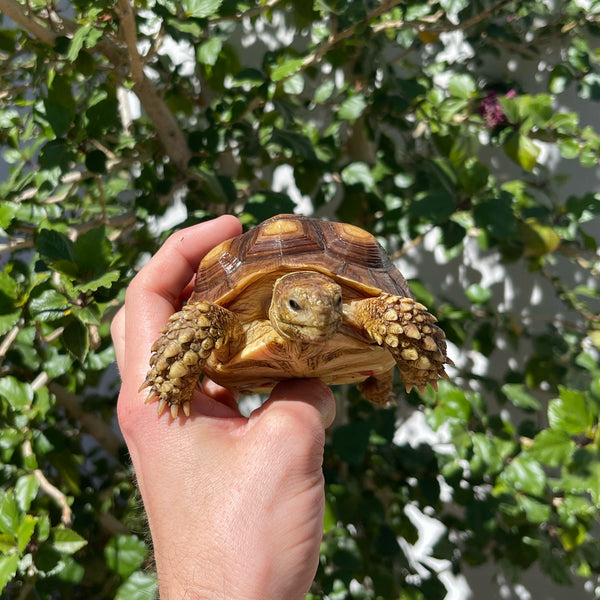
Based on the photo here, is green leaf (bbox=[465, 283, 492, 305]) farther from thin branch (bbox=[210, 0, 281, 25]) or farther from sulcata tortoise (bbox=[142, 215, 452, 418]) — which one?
thin branch (bbox=[210, 0, 281, 25])

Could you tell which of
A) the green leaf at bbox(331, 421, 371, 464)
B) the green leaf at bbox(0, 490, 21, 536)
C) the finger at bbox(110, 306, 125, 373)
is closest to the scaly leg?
the green leaf at bbox(331, 421, 371, 464)

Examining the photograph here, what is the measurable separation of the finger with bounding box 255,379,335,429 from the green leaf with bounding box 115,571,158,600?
54 centimetres

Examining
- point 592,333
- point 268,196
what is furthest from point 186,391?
point 592,333

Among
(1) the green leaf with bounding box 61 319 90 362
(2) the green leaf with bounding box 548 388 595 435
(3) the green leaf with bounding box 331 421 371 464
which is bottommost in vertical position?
(2) the green leaf with bounding box 548 388 595 435

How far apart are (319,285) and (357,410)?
0.81 m

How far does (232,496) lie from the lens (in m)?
0.71

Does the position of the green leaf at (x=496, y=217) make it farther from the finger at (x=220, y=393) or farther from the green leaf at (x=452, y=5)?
the finger at (x=220, y=393)

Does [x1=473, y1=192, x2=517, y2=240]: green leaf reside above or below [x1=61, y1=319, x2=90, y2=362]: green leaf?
below

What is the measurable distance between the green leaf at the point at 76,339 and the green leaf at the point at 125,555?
1.72 ft

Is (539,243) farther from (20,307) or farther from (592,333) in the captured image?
(20,307)

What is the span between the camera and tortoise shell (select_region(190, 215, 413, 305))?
33.2 inches

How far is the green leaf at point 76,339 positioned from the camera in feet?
3.06

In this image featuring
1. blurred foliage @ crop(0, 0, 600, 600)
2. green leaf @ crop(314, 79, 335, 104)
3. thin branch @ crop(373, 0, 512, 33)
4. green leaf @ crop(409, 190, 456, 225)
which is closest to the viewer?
blurred foliage @ crop(0, 0, 600, 600)

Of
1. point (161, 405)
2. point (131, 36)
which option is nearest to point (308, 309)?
point (161, 405)
